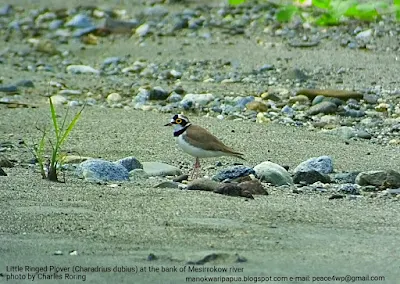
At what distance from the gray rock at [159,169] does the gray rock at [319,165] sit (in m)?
0.82

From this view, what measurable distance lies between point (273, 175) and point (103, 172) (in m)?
1.08

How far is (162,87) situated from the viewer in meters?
11.2

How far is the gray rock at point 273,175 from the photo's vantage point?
6.87 metres

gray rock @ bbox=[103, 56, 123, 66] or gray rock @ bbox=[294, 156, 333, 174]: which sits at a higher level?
gray rock @ bbox=[294, 156, 333, 174]

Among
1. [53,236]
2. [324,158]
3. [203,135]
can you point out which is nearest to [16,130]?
[203,135]

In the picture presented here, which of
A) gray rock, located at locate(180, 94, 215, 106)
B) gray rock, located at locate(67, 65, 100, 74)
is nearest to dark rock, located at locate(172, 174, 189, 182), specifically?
gray rock, located at locate(180, 94, 215, 106)

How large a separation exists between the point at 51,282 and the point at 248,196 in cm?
189

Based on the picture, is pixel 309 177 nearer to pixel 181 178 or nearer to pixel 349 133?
pixel 181 178

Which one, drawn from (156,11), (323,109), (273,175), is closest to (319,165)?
(273,175)

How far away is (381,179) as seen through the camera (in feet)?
22.2

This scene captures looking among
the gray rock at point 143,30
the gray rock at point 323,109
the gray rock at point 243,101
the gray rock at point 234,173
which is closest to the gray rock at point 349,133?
the gray rock at point 323,109

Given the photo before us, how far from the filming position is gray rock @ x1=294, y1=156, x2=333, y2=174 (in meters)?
7.28

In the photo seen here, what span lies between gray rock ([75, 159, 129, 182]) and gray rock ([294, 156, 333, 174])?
1198 millimetres

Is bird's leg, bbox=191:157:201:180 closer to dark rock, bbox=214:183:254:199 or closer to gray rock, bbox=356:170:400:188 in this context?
dark rock, bbox=214:183:254:199
